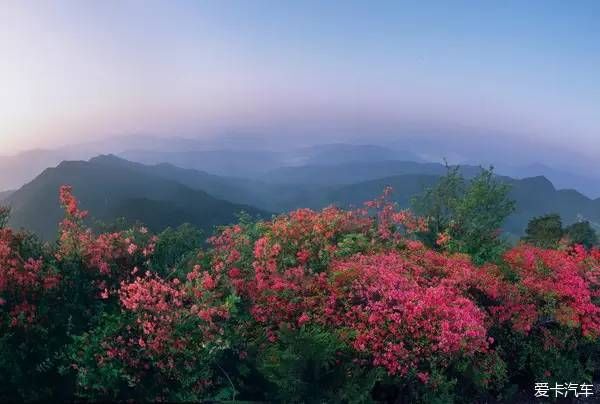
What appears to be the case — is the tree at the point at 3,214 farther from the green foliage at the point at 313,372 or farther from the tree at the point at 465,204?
the tree at the point at 465,204

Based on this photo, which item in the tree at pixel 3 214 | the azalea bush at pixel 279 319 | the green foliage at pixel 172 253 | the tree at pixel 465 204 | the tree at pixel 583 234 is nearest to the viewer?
the azalea bush at pixel 279 319

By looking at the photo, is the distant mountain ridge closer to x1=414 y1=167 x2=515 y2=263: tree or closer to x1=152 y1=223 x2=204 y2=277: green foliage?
x1=414 y1=167 x2=515 y2=263: tree

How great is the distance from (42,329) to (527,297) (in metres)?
11.2

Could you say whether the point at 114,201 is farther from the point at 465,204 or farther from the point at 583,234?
the point at 465,204

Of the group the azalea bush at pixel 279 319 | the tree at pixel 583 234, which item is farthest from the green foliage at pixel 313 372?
the tree at pixel 583 234

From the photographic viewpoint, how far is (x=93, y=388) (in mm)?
8055

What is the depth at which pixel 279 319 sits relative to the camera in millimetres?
10266

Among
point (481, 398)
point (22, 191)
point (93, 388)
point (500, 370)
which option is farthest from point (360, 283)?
point (22, 191)

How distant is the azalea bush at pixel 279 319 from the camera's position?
8.34 meters

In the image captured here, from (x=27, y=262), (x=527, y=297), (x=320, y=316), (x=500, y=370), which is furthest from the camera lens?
(x=527, y=297)

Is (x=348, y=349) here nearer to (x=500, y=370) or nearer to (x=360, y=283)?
(x=360, y=283)

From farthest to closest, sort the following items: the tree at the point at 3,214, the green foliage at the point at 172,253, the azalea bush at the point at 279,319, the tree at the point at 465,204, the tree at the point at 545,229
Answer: the tree at the point at 545,229, the tree at the point at 465,204, the tree at the point at 3,214, the green foliage at the point at 172,253, the azalea bush at the point at 279,319

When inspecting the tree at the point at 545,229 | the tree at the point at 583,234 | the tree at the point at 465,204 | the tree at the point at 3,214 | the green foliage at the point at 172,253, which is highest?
the tree at the point at 3,214

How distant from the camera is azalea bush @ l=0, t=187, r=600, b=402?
834 centimetres
